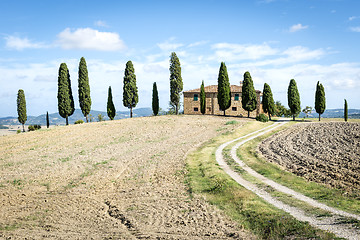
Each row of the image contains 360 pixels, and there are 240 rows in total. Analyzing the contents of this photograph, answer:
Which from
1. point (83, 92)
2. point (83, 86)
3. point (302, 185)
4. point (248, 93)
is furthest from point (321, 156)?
point (83, 86)

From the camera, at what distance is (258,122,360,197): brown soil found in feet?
51.2

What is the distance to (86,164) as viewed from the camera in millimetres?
22281

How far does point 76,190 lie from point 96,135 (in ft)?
70.8

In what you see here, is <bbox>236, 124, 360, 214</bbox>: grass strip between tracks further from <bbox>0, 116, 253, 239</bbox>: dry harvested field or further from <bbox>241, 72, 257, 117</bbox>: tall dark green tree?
<bbox>241, 72, 257, 117</bbox>: tall dark green tree

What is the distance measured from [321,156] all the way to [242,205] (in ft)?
41.6

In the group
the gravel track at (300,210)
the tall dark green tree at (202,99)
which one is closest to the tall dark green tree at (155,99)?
the tall dark green tree at (202,99)

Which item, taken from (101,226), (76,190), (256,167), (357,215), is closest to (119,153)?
(76,190)

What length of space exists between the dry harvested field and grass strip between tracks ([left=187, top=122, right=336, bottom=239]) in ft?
1.98

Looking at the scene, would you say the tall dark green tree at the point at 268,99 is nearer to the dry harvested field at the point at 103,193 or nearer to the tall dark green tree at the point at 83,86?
the dry harvested field at the point at 103,193

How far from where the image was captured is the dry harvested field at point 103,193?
10.3m

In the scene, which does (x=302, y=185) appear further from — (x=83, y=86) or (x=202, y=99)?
(x=83, y=86)

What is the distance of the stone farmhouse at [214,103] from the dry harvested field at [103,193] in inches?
1305

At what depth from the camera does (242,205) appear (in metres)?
12.3

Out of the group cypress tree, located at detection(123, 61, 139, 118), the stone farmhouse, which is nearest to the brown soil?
the stone farmhouse
